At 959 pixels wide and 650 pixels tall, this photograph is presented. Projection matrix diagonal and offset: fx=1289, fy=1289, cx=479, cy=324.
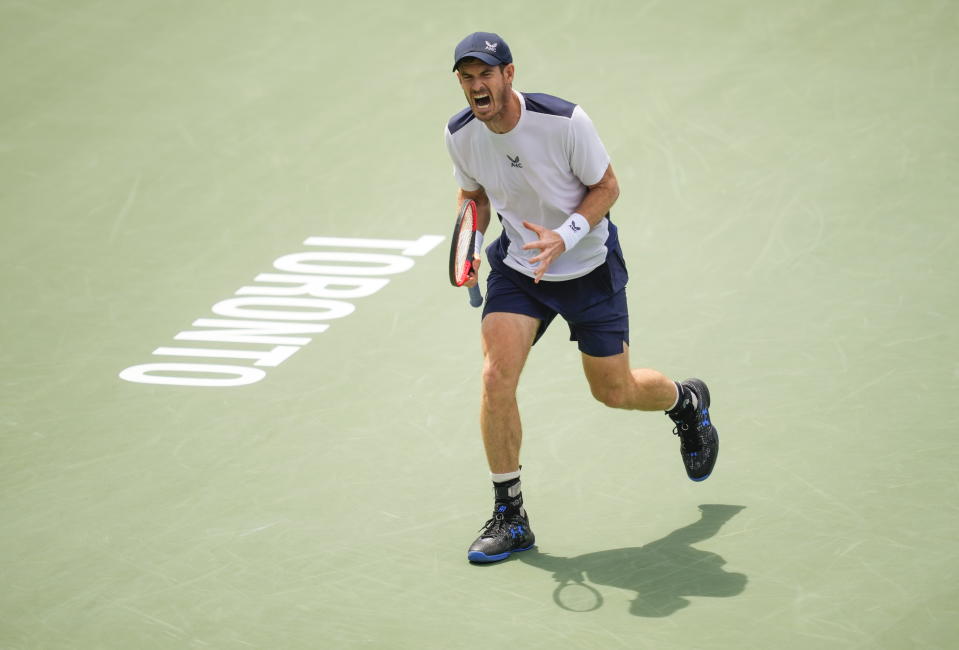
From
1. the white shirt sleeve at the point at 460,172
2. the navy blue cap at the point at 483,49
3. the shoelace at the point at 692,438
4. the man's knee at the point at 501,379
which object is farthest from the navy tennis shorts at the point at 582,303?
the navy blue cap at the point at 483,49

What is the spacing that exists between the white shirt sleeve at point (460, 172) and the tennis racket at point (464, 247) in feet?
0.27

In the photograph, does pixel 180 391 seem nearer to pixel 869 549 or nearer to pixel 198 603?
pixel 198 603

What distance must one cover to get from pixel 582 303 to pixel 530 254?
12.9 inches

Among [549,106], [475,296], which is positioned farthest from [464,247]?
[549,106]

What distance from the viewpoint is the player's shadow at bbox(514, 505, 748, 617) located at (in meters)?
5.19

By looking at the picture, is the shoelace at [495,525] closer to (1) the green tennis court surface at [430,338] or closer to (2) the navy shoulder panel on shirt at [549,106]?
(1) the green tennis court surface at [430,338]

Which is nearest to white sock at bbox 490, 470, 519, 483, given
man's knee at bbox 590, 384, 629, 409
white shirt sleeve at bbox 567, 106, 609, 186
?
man's knee at bbox 590, 384, 629, 409

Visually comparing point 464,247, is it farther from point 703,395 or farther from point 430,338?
point 430,338

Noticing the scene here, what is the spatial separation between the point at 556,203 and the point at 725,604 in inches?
72.7

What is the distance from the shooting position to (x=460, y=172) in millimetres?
5898

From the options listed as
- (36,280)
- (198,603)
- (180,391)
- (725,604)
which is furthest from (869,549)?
(36,280)

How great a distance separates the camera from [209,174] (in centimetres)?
980

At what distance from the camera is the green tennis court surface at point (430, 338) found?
5340 mm

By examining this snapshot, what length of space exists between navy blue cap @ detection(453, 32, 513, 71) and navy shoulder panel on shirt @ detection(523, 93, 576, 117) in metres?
0.25
